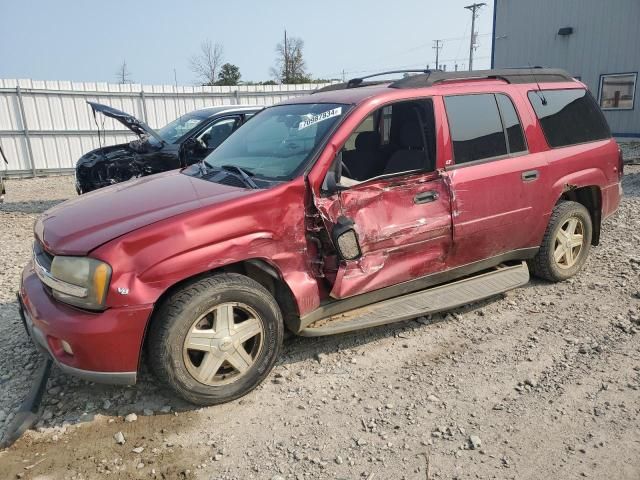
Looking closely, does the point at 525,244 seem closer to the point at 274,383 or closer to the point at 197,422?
the point at 274,383

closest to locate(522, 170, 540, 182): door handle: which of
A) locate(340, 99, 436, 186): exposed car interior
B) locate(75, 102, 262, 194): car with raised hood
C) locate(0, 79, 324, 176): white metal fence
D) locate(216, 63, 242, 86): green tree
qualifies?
locate(340, 99, 436, 186): exposed car interior

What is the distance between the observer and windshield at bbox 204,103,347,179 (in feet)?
11.6

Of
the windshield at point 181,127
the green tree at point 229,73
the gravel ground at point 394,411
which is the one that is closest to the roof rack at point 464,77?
the gravel ground at point 394,411

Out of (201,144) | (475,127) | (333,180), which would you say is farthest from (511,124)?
(201,144)

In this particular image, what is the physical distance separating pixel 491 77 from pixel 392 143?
102 centimetres

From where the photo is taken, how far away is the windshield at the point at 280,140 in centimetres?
355

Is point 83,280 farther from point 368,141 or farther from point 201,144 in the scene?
point 201,144

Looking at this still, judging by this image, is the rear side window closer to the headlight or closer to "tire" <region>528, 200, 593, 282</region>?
"tire" <region>528, 200, 593, 282</region>

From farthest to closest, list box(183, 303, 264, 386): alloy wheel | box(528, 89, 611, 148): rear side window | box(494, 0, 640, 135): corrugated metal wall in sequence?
box(494, 0, 640, 135): corrugated metal wall → box(528, 89, 611, 148): rear side window → box(183, 303, 264, 386): alloy wheel

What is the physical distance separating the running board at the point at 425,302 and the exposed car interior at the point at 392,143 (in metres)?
0.97

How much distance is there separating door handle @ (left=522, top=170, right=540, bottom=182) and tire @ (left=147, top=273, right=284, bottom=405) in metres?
2.45

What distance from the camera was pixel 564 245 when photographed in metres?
4.91

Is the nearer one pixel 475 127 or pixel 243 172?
pixel 243 172

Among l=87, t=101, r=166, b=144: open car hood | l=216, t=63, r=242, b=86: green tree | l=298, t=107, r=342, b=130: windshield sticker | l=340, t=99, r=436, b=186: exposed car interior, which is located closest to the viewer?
l=298, t=107, r=342, b=130: windshield sticker
